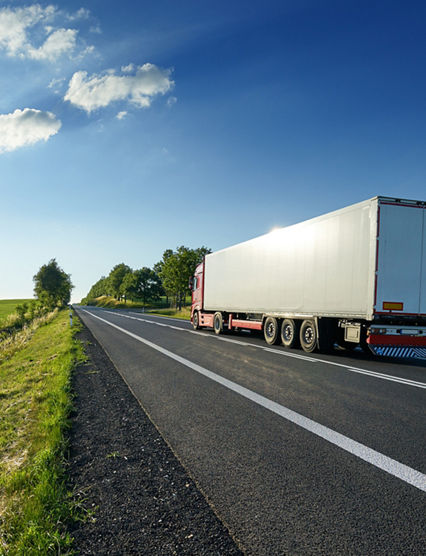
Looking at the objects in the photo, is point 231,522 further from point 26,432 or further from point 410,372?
point 410,372

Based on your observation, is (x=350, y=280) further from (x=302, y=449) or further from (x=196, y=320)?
(x=196, y=320)

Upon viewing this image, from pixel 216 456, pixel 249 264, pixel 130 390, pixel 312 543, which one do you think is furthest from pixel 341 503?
pixel 249 264

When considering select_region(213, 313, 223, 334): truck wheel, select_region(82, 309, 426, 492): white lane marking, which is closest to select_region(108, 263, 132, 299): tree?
select_region(213, 313, 223, 334): truck wheel

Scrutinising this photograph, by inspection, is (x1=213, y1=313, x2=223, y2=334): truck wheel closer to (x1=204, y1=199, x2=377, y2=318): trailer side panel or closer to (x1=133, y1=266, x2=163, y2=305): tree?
(x1=204, y1=199, x2=377, y2=318): trailer side panel

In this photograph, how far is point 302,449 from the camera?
387 cm

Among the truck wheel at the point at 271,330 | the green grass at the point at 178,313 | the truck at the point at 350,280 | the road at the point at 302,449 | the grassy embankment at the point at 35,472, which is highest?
the truck at the point at 350,280

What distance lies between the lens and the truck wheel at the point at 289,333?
A: 487 inches

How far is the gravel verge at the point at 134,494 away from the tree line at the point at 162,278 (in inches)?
1237

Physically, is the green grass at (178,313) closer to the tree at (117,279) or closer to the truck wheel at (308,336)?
the truck wheel at (308,336)

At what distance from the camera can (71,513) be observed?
270 cm

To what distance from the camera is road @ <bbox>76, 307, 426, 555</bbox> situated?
251 cm

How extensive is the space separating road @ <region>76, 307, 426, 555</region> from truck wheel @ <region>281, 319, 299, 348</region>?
399 cm

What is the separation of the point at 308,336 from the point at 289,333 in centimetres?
97

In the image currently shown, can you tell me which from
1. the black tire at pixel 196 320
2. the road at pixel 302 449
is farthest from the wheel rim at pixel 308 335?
the black tire at pixel 196 320
